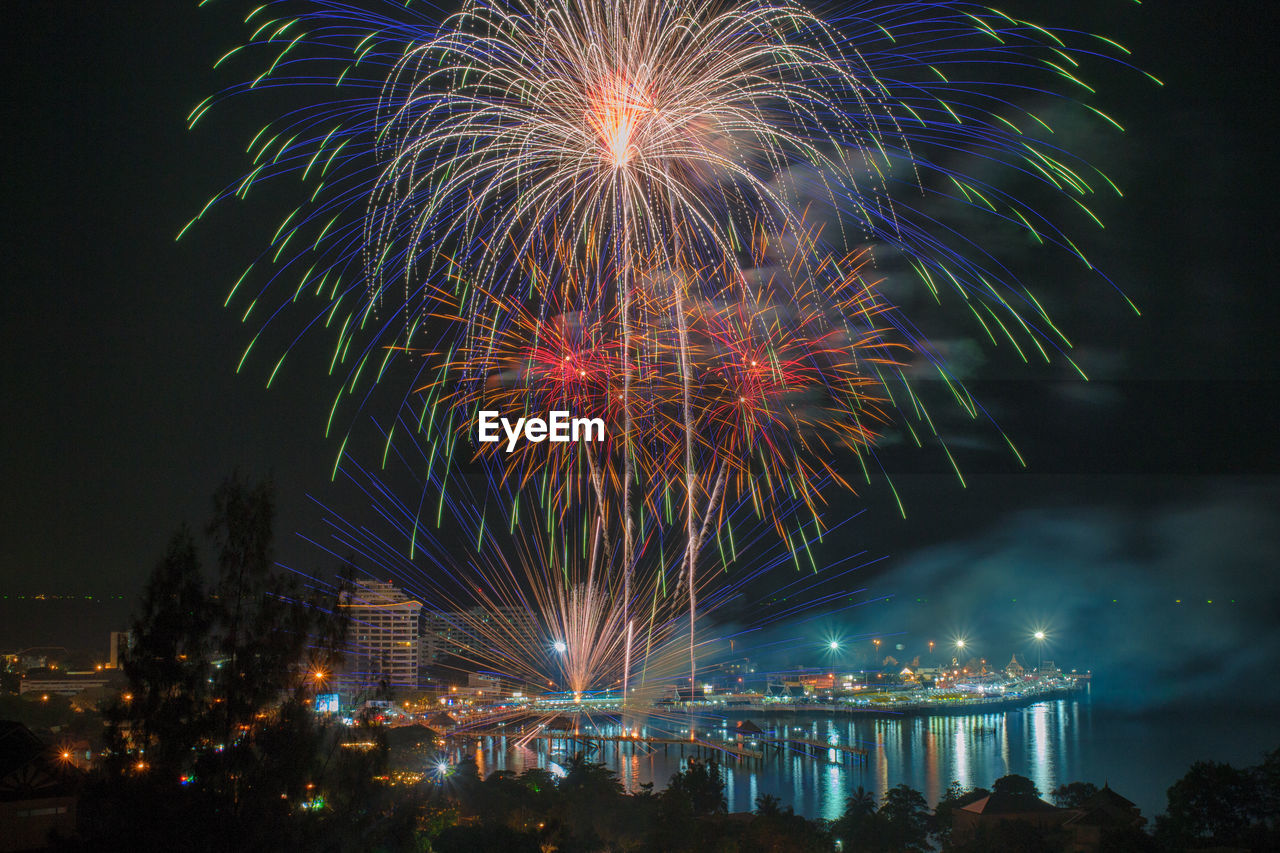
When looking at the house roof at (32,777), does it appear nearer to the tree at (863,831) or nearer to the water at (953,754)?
the tree at (863,831)

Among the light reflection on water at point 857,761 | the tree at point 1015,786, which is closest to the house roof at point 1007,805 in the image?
the tree at point 1015,786

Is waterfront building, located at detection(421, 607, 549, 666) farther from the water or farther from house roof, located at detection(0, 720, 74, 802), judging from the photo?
house roof, located at detection(0, 720, 74, 802)

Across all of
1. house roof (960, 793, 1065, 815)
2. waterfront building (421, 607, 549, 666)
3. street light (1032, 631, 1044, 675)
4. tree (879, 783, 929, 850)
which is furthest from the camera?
street light (1032, 631, 1044, 675)

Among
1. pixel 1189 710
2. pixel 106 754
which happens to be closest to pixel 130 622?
pixel 106 754

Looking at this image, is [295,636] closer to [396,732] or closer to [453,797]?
[453,797]

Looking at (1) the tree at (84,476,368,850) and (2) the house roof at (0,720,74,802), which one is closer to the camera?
(1) the tree at (84,476,368,850)

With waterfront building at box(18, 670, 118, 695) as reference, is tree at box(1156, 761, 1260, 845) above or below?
above

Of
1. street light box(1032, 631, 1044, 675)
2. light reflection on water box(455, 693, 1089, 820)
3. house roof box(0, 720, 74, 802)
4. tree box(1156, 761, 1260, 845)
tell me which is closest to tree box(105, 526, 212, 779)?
house roof box(0, 720, 74, 802)

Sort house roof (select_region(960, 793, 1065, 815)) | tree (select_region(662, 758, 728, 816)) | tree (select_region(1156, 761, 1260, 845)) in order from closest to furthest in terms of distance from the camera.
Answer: tree (select_region(1156, 761, 1260, 845)) < house roof (select_region(960, 793, 1065, 815)) < tree (select_region(662, 758, 728, 816))
